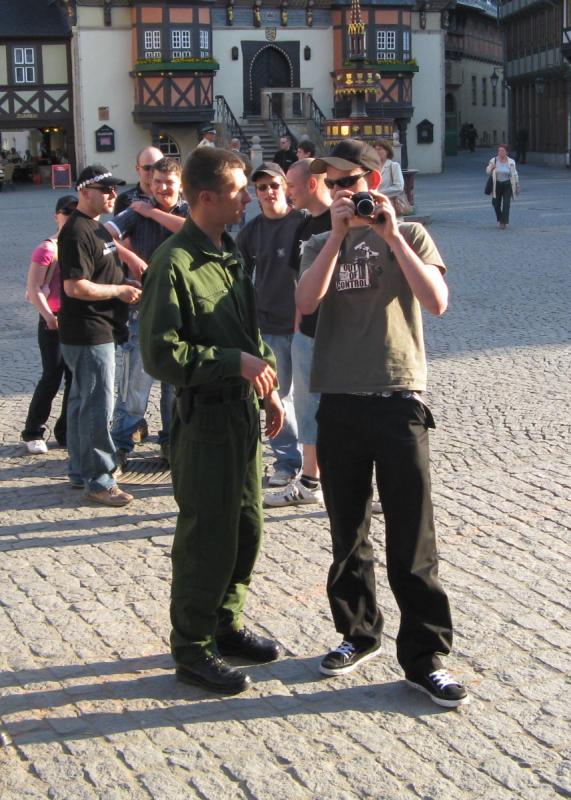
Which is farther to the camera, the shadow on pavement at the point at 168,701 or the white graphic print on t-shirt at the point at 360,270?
the white graphic print on t-shirt at the point at 360,270

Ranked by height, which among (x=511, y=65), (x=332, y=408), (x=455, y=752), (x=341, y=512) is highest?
(x=511, y=65)

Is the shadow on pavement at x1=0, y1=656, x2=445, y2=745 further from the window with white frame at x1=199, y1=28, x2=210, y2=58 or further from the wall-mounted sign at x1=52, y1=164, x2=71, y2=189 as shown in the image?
the window with white frame at x1=199, y1=28, x2=210, y2=58

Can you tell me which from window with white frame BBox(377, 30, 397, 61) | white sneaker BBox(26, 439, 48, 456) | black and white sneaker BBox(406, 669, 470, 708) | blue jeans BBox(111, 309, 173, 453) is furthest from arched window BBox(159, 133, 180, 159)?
black and white sneaker BBox(406, 669, 470, 708)

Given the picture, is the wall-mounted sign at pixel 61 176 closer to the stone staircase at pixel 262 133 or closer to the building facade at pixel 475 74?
the stone staircase at pixel 262 133

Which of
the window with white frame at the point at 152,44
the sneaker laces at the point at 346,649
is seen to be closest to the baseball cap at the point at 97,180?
the sneaker laces at the point at 346,649

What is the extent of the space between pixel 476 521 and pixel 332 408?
227cm

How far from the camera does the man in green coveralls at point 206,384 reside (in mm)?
4391

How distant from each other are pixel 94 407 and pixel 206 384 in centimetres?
284

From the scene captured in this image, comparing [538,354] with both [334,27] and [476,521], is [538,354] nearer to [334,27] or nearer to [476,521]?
[476,521]

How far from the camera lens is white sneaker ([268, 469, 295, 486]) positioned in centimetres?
738

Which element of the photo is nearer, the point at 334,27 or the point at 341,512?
the point at 341,512

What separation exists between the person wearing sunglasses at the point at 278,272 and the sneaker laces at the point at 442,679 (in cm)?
300

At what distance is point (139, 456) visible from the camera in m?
8.18

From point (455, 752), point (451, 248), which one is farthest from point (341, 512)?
point (451, 248)
